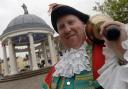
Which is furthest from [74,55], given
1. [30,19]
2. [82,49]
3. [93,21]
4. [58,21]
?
[30,19]

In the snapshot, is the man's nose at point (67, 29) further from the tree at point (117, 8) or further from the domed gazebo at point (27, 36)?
the domed gazebo at point (27, 36)

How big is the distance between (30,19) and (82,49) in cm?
3453

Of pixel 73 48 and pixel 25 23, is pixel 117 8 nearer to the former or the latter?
pixel 25 23

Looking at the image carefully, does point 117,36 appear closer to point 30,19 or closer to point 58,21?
point 58,21

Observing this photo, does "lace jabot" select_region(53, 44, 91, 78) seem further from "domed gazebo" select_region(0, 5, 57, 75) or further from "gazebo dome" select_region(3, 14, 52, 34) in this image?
"gazebo dome" select_region(3, 14, 52, 34)

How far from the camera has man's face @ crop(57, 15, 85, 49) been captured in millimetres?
2684

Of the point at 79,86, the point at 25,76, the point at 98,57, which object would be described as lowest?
the point at 25,76

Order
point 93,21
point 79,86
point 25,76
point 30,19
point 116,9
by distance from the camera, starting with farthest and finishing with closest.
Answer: point 30,19
point 25,76
point 116,9
point 79,86
point 93,21

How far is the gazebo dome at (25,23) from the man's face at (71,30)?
32.1 m

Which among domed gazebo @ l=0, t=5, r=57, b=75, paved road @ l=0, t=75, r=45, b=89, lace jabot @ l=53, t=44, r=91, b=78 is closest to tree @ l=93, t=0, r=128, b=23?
paved road @ l=0, t=75, r=45, b=89

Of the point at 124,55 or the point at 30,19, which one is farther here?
the point at 30,19

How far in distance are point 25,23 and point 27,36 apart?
1.47 m

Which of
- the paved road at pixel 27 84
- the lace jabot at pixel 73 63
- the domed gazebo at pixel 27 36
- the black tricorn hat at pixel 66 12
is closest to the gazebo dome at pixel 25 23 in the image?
the domed gazebo at pixel 27 36

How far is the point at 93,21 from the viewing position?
1970 mm
